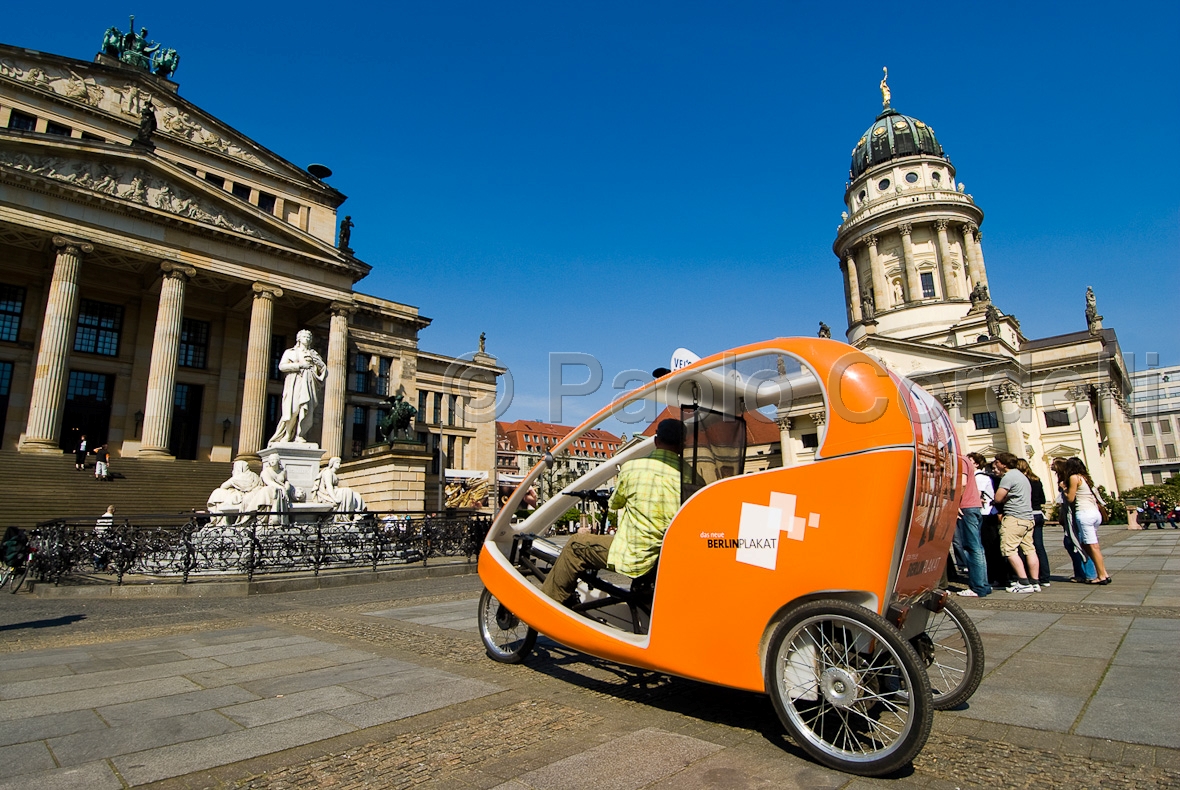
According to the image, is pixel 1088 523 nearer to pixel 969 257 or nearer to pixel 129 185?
pixel 129 185

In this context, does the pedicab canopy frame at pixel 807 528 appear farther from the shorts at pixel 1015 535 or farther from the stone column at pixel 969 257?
the stone column at pixel 969 257

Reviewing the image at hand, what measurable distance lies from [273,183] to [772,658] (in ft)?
147

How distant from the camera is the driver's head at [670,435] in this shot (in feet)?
12.6

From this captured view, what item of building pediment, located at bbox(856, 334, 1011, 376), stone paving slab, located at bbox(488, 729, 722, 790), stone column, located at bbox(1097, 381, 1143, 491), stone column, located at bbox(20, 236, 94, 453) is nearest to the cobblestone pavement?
stone paving slab, located at bbox(488, 729, 722, 790)

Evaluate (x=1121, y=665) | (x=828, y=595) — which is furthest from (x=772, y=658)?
(x=1121, y=665)

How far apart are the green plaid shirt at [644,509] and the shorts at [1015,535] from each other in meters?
7.46

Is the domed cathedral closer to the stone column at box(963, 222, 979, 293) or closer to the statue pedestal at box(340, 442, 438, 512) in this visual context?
the stone column at box(963, 222, 979, 293)

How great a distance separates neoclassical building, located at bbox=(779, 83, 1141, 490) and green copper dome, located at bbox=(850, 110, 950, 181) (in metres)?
0.15

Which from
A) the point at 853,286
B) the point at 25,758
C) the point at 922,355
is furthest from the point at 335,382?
the point at 853,286

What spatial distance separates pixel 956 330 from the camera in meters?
54.3

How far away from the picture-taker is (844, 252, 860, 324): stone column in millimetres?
66812

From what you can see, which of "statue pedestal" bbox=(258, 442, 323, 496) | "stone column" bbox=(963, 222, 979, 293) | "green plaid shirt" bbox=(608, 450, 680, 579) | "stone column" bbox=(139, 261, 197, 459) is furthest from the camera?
"stone column" bbox=(963, 222, 979, 293)

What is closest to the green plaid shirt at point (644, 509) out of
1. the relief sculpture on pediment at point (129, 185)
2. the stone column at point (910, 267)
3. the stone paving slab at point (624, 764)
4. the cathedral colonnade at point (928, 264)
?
the stone paving slab at point (624, 764)

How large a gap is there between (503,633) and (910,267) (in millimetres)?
66614
